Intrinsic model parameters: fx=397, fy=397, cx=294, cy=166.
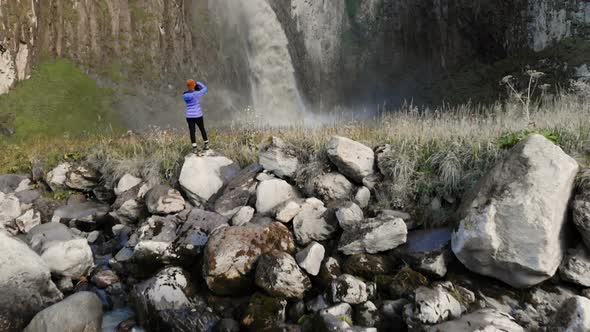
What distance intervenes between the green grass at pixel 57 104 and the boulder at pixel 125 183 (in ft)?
42.9

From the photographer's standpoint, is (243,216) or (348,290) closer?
(348,290)

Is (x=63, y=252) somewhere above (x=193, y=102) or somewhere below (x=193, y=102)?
below

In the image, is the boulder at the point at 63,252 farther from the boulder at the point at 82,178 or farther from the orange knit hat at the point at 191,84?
the orange knit hat at the point at 191,84

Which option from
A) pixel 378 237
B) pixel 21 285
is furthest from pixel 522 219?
pixel 21 285

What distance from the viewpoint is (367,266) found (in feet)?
18.0

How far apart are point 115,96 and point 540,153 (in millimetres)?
24907

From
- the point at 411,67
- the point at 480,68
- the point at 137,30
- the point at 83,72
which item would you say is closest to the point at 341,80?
the point at 411,67

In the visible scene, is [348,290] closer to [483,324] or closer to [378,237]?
[378,237]

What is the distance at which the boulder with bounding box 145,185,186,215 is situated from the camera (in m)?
7.73

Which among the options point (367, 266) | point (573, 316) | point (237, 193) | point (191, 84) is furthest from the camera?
point (191, 84)

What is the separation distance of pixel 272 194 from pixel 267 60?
21860mm

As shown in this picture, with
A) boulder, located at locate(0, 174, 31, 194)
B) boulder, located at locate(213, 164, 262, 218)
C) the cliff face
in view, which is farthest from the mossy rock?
the cliff face

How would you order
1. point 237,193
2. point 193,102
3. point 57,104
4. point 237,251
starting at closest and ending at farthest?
point 237,251
point 237,193
point 193,102
point 57,104

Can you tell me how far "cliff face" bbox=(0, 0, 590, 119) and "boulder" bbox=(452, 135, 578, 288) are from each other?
2248 centimetres
